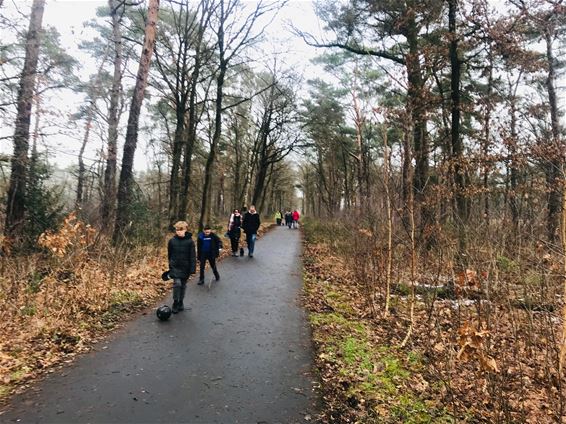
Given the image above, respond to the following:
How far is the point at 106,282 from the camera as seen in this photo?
796cm

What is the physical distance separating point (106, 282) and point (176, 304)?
1.70 metres

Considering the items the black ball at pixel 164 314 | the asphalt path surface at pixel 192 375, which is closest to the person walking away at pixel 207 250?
the asphalt path surface at pixel 192 375

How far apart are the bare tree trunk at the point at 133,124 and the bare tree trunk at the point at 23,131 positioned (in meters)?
2.35

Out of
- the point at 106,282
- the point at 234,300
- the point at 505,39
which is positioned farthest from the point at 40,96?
the point at 505,39

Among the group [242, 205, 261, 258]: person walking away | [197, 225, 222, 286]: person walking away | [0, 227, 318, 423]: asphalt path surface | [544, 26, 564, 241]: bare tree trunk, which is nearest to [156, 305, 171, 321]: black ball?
[0, 227, 318, 423]: asphalt path surface

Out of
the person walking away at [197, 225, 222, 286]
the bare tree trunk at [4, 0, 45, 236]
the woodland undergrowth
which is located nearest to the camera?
the woodland undergrowth

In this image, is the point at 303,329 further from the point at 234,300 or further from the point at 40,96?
the point at 40,96

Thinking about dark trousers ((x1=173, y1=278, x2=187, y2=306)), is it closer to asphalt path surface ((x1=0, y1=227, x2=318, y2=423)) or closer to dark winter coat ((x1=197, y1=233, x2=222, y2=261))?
asphalt path surface ((x1=0, y1=227, x2=318, y2=423))

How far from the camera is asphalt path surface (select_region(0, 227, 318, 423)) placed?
3.94 metres

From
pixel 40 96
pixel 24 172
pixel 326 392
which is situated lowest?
pixel 326 392

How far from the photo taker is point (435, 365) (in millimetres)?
4344

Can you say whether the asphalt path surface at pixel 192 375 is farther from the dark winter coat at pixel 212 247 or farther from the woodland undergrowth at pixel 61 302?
the dark winter coat at pixel 212 247

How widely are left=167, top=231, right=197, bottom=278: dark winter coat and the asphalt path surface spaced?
31.0 inches

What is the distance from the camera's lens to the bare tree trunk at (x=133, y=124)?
1112 centimetres
